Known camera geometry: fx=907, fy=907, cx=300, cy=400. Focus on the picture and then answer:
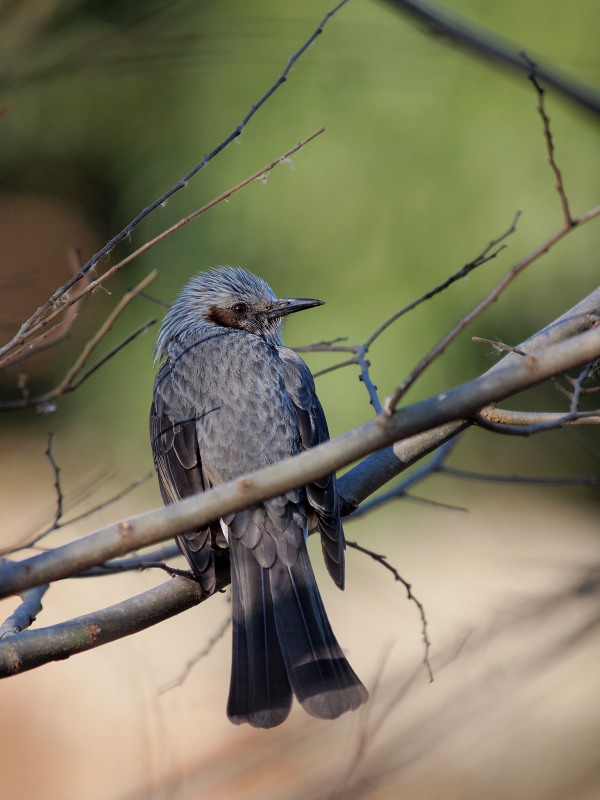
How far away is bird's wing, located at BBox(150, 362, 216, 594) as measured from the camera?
10.6ft

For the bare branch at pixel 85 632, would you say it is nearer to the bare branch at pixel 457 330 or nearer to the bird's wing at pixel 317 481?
the bird's wing at pixel 317 481

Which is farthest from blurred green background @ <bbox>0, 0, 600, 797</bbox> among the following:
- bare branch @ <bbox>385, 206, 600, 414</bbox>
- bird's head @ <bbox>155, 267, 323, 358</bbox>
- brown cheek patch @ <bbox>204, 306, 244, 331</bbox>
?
bare branch @ <bbox>385, 206, 600, 414</bbox>

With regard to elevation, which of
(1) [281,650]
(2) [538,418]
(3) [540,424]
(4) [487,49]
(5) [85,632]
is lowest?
(1) [281,650]

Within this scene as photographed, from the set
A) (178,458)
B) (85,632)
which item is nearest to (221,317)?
(178,458)

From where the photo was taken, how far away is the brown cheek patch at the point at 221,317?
4.34 m

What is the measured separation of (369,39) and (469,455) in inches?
131

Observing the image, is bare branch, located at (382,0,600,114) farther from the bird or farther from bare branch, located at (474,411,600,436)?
the bird

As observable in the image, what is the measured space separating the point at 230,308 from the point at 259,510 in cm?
137

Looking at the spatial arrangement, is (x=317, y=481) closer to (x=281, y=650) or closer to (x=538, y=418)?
(x=281, y=650)

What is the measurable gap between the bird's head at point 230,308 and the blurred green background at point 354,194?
4.75 feet

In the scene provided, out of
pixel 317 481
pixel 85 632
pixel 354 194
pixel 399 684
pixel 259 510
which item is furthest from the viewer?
pixel 354 194

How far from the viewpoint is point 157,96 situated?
7516 millimetres

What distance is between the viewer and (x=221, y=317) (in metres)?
4.38

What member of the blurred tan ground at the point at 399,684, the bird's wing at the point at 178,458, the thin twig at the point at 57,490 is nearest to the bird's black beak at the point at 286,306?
the bird's wing at the point at 178,458
